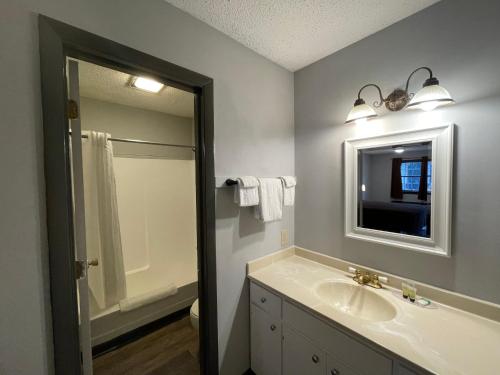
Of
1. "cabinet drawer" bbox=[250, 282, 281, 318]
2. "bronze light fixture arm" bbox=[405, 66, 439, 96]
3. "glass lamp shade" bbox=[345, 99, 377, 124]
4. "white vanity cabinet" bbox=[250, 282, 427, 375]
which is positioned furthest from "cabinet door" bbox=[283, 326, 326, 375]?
"bronze light fixture arm" bbox=[405, 66, 439, 96]

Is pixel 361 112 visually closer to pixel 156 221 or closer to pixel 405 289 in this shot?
pixel 405 289

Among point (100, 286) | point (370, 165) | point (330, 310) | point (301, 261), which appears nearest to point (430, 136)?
point (370, 165)

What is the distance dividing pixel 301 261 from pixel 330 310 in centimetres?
66

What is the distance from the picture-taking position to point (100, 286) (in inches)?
75.4

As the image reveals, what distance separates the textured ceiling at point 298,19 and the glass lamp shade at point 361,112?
0.47 metres

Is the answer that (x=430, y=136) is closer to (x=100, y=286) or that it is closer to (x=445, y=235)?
(x=445, y=235)

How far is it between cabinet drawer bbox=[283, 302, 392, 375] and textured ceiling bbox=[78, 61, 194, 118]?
2.02 meters

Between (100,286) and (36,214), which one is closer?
(36,214)

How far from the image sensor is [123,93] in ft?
6.52

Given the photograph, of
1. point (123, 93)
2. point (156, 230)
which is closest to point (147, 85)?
point (123, 93)

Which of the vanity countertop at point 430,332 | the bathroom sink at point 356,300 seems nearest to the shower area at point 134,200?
the bathroom sink at point 356,300

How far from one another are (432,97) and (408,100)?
7.6 inches

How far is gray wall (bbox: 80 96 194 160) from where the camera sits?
2105mm

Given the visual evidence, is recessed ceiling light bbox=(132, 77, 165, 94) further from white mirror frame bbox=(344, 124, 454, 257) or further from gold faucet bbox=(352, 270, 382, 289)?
gold faucet bbox=(352, 270, 382, 289)
